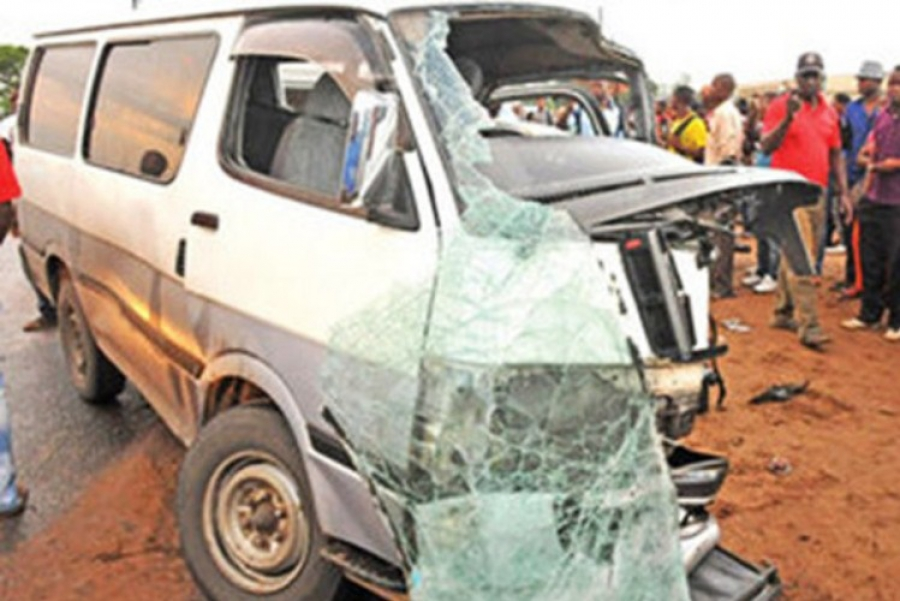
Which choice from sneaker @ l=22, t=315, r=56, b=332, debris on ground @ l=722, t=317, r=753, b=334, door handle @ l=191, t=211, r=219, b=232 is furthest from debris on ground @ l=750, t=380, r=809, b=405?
sneaker @ l=22, t=315, r=56, b=332

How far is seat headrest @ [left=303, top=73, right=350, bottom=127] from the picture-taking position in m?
2.90

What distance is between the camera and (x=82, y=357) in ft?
16.9

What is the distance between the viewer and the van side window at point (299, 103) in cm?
266

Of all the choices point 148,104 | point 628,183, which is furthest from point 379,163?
point 148,104

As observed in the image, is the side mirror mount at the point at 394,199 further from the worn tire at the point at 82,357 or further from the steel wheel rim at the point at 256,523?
the worn tire at the point at 82,357

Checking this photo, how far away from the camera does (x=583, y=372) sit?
7.29ft

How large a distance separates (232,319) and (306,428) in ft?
1.84

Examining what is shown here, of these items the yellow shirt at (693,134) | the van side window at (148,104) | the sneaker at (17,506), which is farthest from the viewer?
the yellow shirt at (693,134)

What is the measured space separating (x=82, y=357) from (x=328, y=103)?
2982 mm

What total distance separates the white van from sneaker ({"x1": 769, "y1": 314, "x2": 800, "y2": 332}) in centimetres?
381

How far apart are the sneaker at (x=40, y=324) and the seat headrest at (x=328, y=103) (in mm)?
4821

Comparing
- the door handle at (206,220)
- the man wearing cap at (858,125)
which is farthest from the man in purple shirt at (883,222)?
the door handle at (206,220)

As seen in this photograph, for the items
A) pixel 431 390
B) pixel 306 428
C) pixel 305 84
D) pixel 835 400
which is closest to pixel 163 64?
pixel 305 84

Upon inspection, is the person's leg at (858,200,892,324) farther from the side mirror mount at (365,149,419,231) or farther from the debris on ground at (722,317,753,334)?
the side mirror mount at (365,149,419,231)
